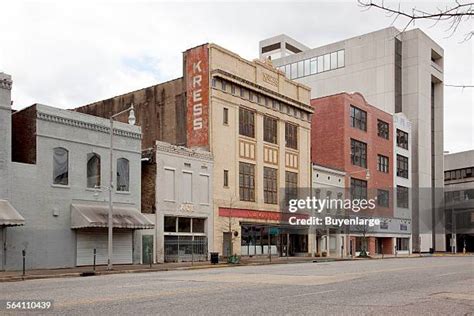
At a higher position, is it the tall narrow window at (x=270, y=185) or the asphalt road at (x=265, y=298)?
the tall narrow window at (x=270, y=185)

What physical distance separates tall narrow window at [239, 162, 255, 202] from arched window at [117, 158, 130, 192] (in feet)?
41.6

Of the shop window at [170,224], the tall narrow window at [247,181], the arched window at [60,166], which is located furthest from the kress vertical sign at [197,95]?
the arched window at [60,166]

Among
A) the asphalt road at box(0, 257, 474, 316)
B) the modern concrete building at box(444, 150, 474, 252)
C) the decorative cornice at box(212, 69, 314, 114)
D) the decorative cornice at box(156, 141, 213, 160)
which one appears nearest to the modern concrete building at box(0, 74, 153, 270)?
the decorative cornice at box(156, 141, 213, 160)

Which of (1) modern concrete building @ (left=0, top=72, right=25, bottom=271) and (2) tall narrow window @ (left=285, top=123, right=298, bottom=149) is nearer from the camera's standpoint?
(1) modern concrete building @ (left=0, top=72, right=25, bottom=271)

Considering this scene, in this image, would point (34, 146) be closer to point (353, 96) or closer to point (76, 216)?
point (76, 216)

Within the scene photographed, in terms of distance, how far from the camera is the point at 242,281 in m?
22.3

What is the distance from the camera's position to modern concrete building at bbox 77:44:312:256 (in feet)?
155

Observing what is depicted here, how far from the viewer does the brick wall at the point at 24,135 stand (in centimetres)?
3394

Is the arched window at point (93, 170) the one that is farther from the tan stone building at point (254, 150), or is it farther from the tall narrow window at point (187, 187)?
the tan stone building at point (254, 150)

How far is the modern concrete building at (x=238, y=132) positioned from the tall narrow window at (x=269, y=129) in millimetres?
86

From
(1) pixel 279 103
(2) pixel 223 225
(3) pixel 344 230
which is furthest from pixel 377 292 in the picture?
(3) pixel 344 230

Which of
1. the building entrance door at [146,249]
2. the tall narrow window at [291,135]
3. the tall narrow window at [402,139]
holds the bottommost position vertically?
the building entrance door at [146,249]

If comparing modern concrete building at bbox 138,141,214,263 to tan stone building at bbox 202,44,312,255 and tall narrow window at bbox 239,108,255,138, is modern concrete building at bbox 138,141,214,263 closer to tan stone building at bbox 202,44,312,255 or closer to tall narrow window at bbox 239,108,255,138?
tan stone building at bbox 202,44,312,255

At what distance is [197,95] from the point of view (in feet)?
156
